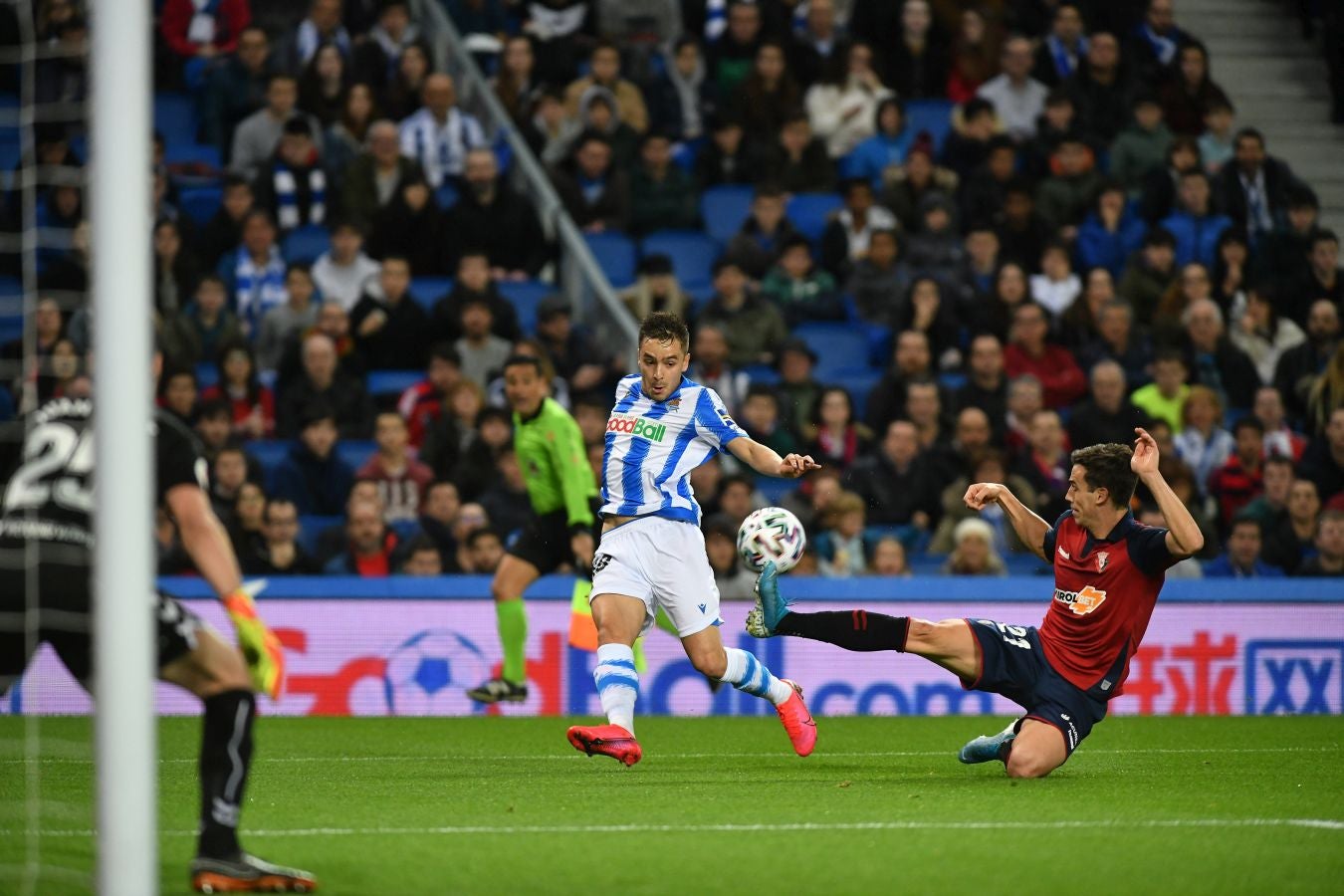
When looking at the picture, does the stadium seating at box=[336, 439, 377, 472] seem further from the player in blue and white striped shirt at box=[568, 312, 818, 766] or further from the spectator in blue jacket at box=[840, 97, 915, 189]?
the player in blue and white striped shirt at box=[568, 312, 818, 766]

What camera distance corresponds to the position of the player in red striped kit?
315 inches

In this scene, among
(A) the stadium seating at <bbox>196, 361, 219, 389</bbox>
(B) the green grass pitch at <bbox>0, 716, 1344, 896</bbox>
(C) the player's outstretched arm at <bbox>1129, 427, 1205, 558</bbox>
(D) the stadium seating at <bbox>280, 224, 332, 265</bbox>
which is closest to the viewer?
(B) the green grass pitch at <bbox>0, 716, 1344, 896</bbox>

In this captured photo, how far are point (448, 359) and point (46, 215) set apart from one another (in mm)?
3515

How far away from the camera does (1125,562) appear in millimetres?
8016

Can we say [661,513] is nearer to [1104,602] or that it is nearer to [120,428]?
[1104,602]

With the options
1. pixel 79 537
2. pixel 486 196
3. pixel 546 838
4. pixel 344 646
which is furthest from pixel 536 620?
pixel 79 537

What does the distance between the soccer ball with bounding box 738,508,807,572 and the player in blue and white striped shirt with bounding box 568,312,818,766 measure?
0.23m

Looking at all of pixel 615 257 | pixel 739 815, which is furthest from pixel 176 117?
pixel 739 815

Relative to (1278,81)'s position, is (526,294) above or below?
below

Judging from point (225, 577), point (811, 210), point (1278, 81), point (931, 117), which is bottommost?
point (225, 577)

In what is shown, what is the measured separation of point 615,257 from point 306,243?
261 centimetres

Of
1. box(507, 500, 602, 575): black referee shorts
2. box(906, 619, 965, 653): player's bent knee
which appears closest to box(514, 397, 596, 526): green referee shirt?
box(507, 500, 602, 575): black referee shorts

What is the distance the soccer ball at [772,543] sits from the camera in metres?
8.41

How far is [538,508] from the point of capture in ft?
37.1
